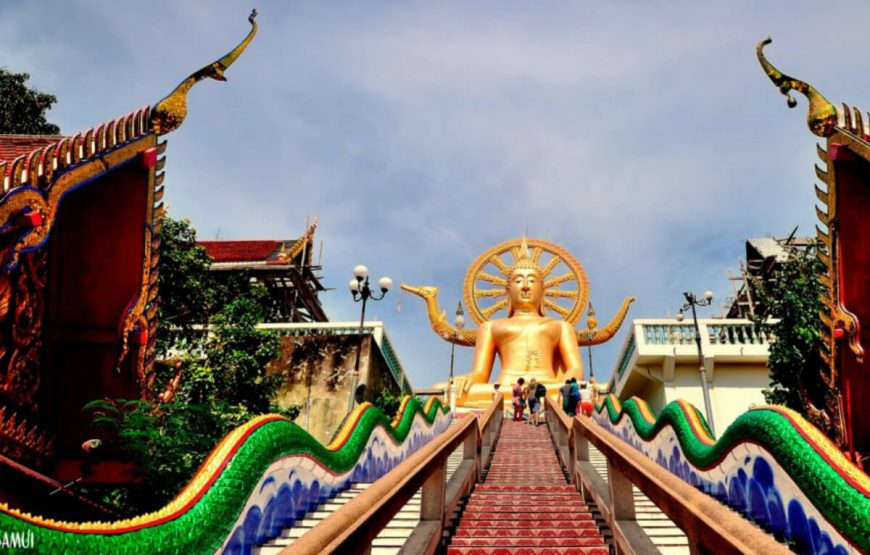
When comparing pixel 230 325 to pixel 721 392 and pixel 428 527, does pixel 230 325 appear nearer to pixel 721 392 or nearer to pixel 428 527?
pixel 428 527

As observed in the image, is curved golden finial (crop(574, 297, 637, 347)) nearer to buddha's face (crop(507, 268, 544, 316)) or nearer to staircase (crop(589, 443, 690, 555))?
buddha's face (crop(507, 268, 544, 316))

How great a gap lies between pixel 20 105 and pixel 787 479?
17.3 metres

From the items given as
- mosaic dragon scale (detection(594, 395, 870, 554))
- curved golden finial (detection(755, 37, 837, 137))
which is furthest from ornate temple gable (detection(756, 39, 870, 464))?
mosaic dragon scale (detection(594, 395, 870, 554))

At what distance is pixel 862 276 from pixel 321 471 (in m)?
4.74

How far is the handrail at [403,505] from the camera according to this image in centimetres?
162

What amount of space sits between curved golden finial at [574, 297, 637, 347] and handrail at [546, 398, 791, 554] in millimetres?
16539

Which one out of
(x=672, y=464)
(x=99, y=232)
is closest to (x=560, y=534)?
(x=672, y=464)

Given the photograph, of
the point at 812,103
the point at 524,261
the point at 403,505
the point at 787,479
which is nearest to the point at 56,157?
the point at 403,505

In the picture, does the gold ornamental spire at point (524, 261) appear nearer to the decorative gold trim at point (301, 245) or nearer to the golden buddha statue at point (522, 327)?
the golden buddha statue at point (522, 327)

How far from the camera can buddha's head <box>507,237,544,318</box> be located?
20.0m

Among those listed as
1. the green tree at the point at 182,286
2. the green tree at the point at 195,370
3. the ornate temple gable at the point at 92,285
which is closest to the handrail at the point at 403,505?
the green tree at the point at 195,370

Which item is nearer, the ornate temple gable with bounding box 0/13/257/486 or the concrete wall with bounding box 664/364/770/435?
the ornate temple gable with bounding box 0/13/257/486

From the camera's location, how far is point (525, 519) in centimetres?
431

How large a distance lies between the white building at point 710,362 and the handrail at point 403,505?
1214 centimetres
